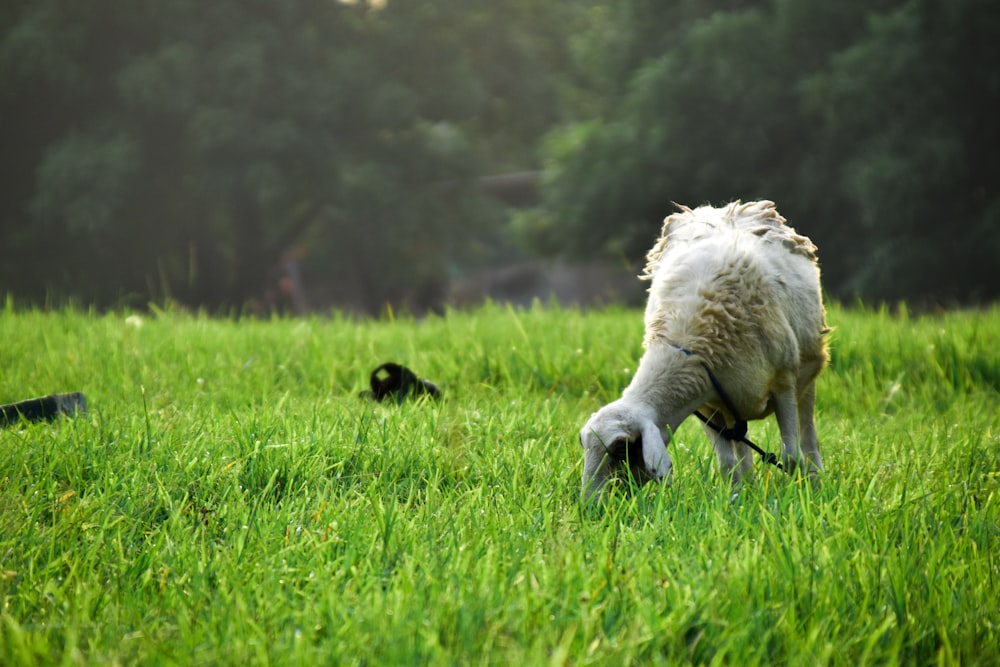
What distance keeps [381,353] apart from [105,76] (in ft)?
55.0

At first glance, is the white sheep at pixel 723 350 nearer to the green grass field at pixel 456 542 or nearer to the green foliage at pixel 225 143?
the green grass field at pixel 456 542

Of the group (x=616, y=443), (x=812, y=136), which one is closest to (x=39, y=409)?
(x=616, y=443)

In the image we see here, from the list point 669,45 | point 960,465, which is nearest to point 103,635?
point 960,465

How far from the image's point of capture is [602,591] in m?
2.58

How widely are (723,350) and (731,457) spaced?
58cm

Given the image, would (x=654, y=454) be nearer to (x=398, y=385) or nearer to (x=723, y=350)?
(x=723, y=350)

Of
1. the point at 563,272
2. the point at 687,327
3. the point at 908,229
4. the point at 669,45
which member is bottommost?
the point at 563,272

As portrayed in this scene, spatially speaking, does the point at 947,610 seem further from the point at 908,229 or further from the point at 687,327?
the point at 908,229

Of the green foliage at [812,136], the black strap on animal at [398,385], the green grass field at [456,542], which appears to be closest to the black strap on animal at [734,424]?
the green grass field at [456,542]

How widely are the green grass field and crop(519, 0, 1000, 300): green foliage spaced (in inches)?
372

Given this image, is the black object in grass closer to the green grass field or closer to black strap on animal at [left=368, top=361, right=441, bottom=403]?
the green grass field

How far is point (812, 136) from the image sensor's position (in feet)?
52.7

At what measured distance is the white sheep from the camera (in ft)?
11.4

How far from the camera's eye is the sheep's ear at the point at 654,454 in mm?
3277
